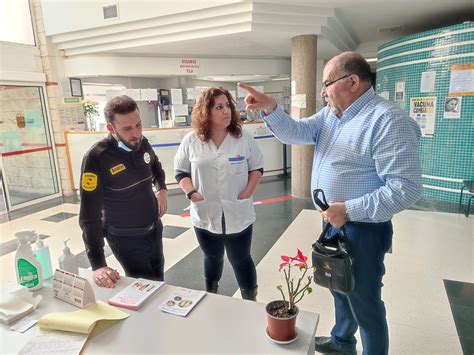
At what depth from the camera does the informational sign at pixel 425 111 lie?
446 centimetres

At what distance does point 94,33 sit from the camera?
16.3 ft

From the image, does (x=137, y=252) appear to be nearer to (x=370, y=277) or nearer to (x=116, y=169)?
(x=116, y=169)

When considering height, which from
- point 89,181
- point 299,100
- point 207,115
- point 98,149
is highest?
point 299,100

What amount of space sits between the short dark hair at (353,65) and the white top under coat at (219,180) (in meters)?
0.77

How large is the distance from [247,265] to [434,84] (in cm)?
402

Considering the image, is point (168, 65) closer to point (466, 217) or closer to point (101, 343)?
point (466, 217)

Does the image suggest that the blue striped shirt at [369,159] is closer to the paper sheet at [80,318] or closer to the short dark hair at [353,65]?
the short dark hair at [353,65]

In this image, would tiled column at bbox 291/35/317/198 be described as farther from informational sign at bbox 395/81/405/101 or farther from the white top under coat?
the white top under coat

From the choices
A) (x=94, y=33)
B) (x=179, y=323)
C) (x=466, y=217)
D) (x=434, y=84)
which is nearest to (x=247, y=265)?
(x=179, y=323)

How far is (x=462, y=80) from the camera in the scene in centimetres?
412

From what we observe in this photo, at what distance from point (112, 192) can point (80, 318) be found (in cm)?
65

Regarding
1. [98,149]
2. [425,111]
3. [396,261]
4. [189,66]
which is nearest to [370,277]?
[98,149]

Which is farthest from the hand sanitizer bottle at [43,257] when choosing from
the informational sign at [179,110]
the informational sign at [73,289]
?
the informational sign at [179,110]

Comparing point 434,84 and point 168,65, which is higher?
point 168,65
